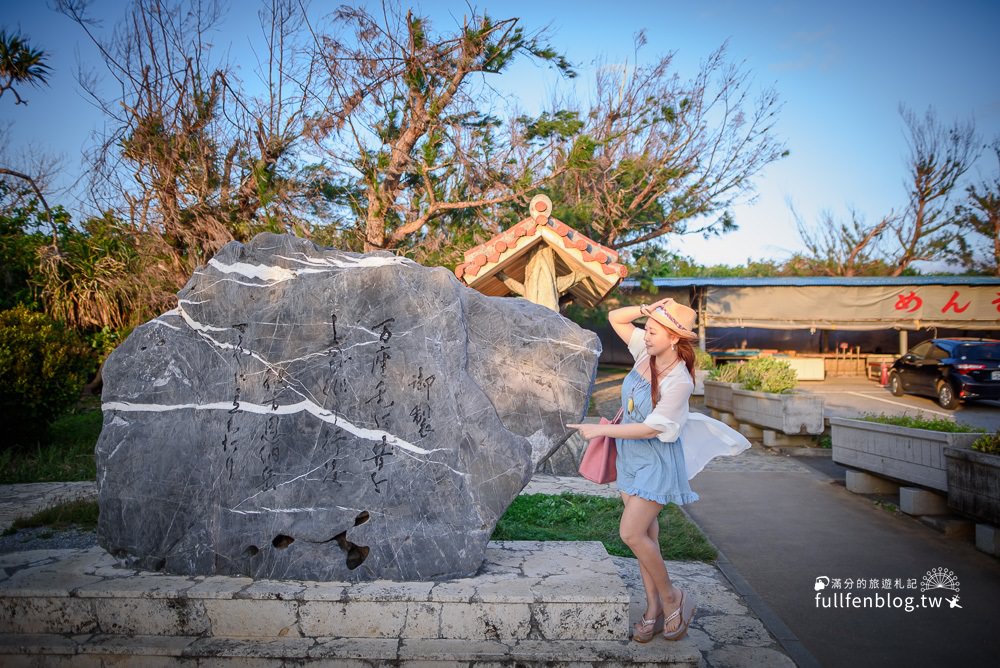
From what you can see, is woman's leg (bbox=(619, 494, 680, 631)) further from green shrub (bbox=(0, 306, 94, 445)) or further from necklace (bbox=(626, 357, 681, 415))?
green shrub (bbox=(0, 306, 94, 445))

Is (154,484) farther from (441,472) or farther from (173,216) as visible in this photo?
(173,216)

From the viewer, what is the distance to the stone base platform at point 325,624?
10.3ft

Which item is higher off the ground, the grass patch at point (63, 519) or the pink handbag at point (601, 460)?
the pink handbag at point (601, 460)

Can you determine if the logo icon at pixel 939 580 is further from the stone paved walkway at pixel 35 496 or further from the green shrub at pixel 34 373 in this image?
the green shrub at pixel 34 373

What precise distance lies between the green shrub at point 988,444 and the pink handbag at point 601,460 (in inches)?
144

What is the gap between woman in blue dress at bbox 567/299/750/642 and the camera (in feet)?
10.3

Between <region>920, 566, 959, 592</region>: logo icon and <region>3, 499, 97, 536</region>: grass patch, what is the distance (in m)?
6.76

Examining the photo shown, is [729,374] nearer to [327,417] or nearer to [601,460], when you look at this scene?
[601,460]

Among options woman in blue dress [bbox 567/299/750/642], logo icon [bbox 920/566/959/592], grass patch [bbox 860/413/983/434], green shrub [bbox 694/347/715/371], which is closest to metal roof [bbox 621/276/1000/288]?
green shrub [bbox 694/347/715/371]

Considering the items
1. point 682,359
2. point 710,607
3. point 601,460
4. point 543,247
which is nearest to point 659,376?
point 682,359

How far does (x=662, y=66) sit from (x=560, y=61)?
277 inches

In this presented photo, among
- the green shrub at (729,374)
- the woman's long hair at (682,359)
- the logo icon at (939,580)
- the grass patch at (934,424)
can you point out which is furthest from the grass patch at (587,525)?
the green shrub at (729,374)

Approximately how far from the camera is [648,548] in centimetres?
319

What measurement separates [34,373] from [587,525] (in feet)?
24.8
